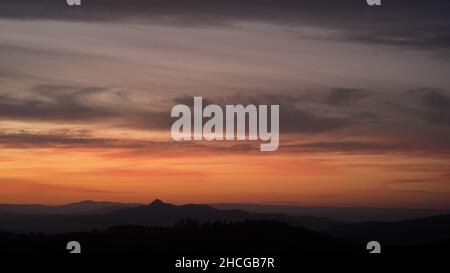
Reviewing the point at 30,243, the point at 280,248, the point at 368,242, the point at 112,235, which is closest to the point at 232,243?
the point at 280,248

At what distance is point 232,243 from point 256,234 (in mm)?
6849

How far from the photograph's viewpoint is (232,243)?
6066 cm

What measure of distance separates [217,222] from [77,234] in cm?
1277

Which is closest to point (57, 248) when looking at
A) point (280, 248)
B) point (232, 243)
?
point (232, 243)

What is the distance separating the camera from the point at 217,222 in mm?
67062
